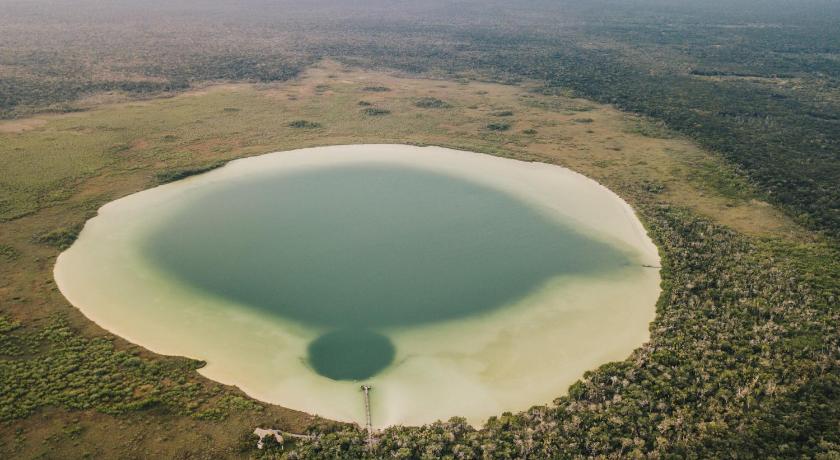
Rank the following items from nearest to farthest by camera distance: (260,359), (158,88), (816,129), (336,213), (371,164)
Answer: (260,359) < (336,213) < (371,164) < (816,129) < (158,88)

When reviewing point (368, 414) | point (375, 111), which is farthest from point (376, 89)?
point (368, 414)

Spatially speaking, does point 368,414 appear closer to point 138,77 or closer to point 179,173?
point 179,173

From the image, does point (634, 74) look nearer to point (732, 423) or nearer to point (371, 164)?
point (371, 164)

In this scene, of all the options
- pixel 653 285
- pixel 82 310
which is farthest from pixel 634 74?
pixel 82 310

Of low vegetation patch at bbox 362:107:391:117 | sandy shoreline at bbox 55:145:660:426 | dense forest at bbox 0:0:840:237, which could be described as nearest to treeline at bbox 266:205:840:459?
sandy shoreline at bbox 55:145:660:426

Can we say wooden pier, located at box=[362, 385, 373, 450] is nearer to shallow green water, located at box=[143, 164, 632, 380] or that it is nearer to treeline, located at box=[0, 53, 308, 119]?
shallow green water, located at box=[143, 164, 632, 380]

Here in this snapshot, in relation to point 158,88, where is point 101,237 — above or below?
below

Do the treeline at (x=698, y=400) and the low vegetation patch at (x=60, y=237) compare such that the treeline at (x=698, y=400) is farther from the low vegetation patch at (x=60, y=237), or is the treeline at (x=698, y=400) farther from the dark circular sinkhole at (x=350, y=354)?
the low vegetation patch at (x=60, y=237)
